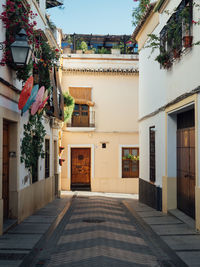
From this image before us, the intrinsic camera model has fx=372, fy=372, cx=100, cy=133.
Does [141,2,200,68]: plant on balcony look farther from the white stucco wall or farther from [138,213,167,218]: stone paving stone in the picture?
[138,213,167,218]: stone paving stone

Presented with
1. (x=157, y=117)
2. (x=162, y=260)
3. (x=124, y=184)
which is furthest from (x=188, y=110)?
(x=124, y=184)

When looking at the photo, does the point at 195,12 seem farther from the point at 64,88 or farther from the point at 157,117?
the point at 64,88

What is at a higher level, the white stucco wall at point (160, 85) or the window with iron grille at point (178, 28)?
the window with iron grille at point (178, 28)

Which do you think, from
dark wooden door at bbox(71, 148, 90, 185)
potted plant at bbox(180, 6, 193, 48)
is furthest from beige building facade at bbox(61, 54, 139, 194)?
potted plant at bbox(180, 6, 193, 48)

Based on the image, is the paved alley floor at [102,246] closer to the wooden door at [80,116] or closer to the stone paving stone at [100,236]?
the stone paving stone at [100,236]

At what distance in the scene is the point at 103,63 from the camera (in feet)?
74.8

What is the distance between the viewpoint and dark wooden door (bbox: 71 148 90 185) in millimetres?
22688

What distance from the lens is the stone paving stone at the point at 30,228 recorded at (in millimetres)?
8836

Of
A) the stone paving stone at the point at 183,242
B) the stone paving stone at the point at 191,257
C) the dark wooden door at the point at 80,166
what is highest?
the dark wooden door at the point at 80,166

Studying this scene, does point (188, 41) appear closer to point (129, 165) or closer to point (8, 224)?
point (8, 224)

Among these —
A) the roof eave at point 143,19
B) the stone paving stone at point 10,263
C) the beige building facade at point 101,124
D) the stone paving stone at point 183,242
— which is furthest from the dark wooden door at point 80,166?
the stone paving stone at point 10,263

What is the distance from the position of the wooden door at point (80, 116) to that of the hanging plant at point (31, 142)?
30.6 feet

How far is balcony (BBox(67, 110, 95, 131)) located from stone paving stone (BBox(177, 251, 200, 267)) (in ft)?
51.6

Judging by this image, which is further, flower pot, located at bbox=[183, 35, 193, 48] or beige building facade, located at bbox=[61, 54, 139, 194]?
beige building facade, located at bbox=[61, 54, 139, 194]
